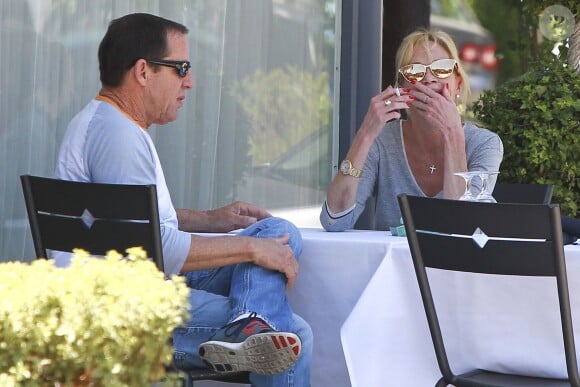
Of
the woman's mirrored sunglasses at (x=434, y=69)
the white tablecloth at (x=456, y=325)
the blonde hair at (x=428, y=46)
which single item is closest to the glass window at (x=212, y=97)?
the blonde hair at (x=428, y=46)

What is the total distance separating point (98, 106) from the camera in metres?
2.82

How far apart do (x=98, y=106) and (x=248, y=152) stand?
233cm

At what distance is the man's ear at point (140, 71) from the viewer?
2945mm

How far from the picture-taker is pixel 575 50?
6.09 metres

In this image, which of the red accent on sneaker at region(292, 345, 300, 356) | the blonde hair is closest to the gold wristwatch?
the blonde hair

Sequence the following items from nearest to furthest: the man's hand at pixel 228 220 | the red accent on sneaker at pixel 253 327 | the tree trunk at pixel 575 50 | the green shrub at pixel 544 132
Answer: the red accent on sneaker at pixel 253 327, the man's hand at pixel 228 220, the green shrub at pixel 544 132, the tree trunk at pixel 575 50

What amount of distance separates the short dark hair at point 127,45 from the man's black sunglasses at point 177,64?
14 millimetres

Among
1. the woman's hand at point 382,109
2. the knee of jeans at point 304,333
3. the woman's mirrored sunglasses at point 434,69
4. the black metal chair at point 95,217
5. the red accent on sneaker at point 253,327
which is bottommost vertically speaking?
the knee of jeans at point 304,333

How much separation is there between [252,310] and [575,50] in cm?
389

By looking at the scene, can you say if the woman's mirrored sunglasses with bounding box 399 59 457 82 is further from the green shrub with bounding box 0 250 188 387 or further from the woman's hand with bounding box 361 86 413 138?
the green shrub with bounding box 0 250 188 387

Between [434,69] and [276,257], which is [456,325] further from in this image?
[434,69]

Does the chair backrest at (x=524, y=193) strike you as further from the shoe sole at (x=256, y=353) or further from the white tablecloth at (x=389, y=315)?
the shoe sole at (x=256, y=353)

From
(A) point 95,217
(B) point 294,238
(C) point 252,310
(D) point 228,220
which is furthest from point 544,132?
(A) point 95,217

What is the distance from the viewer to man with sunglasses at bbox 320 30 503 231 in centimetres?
353
